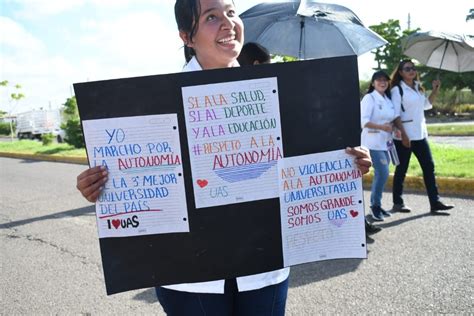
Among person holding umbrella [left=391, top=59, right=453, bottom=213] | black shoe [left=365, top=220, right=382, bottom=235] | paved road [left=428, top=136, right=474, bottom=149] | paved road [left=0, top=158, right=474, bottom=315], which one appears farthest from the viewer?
paved road [left=428, top=136, right=474, bottom=149]

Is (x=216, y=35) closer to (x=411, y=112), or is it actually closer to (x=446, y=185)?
(x=411, y=112)

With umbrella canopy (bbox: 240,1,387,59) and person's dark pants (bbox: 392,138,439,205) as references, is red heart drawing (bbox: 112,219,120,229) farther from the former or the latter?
person's dark pants (bbox: 392,138,439,205)

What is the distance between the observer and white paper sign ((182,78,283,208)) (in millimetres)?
1516

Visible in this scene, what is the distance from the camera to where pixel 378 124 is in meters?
→ 4.88

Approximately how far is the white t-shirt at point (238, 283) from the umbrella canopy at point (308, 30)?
2575 millimetres

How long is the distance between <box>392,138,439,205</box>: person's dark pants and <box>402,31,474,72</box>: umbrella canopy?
5.40ft

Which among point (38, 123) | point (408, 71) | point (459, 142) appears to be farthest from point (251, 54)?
point (38, 123)

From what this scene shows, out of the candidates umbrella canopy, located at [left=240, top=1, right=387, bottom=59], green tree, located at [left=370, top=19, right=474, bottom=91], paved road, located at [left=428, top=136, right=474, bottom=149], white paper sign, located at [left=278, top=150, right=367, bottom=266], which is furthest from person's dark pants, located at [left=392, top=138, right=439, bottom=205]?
green tree, located at [left=370, top=19, right=474, bottom=91]

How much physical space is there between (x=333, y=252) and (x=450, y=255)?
2.73m

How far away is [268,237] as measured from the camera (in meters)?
1.60

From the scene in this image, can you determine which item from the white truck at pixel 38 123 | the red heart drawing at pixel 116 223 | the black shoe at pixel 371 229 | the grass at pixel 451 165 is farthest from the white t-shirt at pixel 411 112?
the white truck at pixel 38 123

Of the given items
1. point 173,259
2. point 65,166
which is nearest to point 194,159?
point 173,259

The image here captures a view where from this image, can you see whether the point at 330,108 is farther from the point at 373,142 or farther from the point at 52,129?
the point at 52,129

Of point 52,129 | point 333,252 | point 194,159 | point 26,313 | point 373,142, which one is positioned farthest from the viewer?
point 52,129
